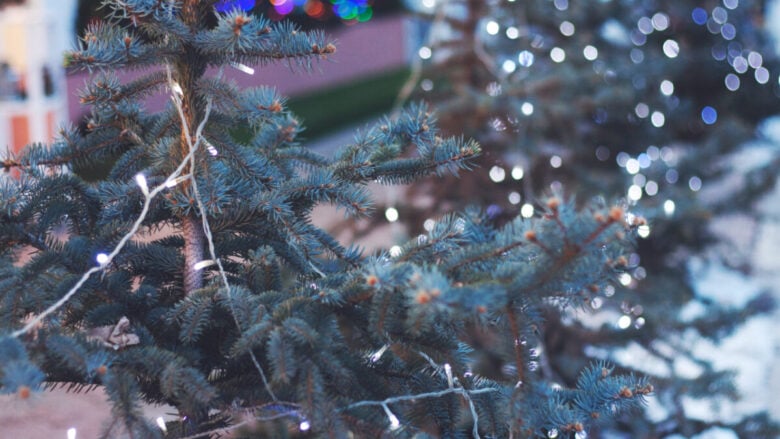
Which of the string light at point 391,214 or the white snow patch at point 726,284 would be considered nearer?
the string light at point 391,214

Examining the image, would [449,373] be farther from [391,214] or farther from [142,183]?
[391,214]

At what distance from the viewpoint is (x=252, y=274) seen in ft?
3.41

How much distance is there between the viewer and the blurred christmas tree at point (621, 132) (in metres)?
2.25

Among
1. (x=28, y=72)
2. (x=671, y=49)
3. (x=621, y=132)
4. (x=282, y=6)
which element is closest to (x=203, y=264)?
(x=621, y=132)

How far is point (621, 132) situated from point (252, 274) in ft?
8.30

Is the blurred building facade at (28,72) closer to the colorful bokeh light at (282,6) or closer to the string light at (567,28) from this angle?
the string light at (567,28)

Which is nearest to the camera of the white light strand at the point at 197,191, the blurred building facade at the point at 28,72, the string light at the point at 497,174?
the white light strand at the point at 197,191

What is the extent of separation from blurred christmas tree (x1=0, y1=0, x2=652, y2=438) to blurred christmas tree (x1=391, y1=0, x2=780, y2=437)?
3.39 feet

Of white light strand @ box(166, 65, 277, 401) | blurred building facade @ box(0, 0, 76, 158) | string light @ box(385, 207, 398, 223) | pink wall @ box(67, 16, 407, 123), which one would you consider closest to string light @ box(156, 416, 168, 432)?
white light strand @ box(166, 65, 277, 401)

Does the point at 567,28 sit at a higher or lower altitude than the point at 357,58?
higher

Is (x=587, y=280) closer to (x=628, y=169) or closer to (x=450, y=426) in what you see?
(x=450, y=426)

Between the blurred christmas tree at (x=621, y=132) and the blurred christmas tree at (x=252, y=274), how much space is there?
3.39ft

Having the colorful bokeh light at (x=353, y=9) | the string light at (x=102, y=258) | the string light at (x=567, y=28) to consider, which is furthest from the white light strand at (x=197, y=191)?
the colorful bokeh light at (x=353, y=9)

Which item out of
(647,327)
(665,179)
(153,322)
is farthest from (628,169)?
(153,322)
